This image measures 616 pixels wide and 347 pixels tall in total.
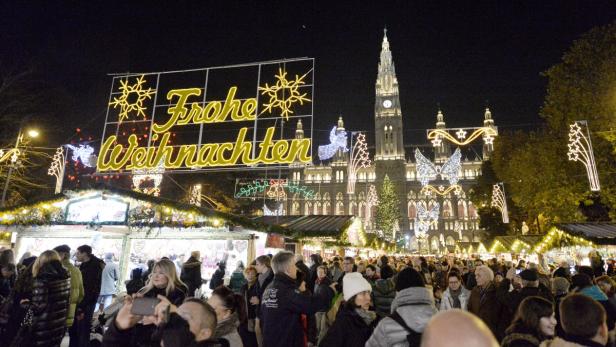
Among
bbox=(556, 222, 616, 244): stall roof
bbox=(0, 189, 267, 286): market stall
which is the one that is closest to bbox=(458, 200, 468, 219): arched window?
bbox=(556, 222, 616, 244): stall roof

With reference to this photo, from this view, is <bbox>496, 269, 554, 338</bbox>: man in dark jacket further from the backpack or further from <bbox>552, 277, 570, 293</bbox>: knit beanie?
the backpack

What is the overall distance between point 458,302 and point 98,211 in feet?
32.7

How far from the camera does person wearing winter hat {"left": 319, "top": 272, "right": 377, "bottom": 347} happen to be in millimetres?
2719

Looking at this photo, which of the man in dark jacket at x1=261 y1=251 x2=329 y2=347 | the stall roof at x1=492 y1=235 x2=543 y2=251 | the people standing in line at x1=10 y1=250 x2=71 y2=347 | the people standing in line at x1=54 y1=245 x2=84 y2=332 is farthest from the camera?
the stall roof at x1=492 y1=235 x2=543 y2=251

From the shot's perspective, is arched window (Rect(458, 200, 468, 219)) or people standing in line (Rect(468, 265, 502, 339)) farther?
arched window (Rect(458, 200, 468, 219))

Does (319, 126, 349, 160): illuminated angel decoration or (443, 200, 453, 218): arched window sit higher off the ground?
(443, 200, 453, 218): arched window

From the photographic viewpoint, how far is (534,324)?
8.84ft

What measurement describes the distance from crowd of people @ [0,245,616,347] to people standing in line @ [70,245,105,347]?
17mm

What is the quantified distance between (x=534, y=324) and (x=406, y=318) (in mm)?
1181

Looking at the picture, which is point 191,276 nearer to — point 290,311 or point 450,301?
point 290,311

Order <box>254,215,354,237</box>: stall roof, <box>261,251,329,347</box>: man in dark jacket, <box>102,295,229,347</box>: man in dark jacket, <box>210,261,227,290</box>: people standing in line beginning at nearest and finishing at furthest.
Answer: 1. <box>102,295,229,347</box>: man in dark jacket
2. <box>261,251,329,347</box>: man in dark jacket
3. <box>210,261,227,290</box>: people standing in line
4. <box>254,215,354,237</box>: stall roof

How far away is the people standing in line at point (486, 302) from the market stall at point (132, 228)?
6.03 meters

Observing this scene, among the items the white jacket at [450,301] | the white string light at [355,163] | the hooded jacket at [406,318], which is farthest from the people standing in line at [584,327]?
the white string light at [355,163]

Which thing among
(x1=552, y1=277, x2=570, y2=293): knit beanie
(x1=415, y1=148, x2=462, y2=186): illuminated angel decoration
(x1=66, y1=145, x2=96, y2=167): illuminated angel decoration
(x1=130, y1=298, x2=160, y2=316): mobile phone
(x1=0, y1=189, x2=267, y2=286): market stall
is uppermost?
(x1=415, y1=148, x2=462, y2=186): illuminated angel decoration
